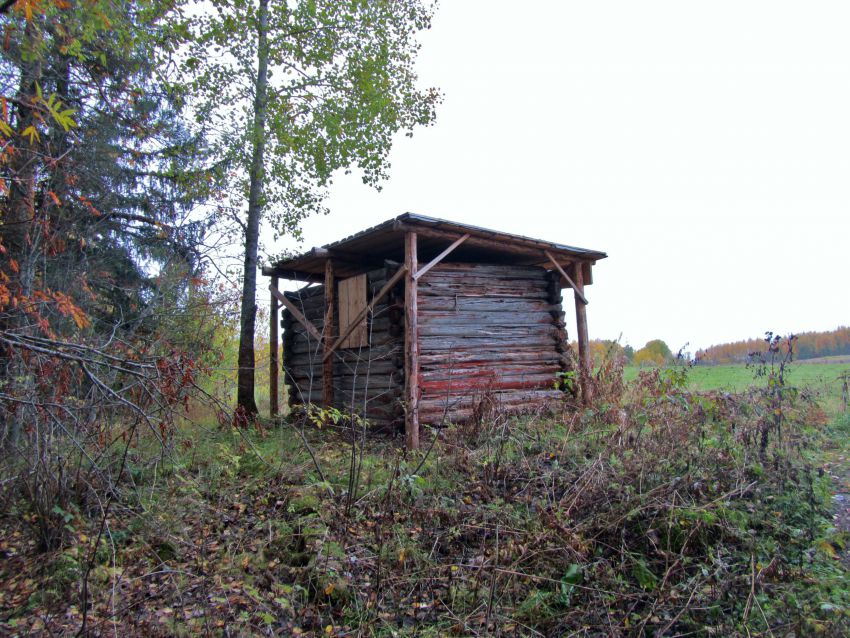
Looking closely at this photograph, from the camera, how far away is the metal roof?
8.56 metres

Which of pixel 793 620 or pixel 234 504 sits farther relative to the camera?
pixel 234 504

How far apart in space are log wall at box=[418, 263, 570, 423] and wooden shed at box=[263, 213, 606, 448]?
0.07 feet

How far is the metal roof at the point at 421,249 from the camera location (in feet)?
28.1

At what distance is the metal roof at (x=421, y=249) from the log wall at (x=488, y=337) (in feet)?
1.95

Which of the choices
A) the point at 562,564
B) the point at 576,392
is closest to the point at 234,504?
the point at 562,564

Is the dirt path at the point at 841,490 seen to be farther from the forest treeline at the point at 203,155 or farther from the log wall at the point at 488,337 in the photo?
the forest treeline at the point at 203,155

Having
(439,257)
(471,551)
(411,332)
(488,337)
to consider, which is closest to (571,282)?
(488,337)

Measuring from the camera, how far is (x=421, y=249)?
421 inches

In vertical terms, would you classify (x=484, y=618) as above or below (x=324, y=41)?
below

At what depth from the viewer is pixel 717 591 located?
3510 millimetres

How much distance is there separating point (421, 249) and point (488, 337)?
2.28 metres

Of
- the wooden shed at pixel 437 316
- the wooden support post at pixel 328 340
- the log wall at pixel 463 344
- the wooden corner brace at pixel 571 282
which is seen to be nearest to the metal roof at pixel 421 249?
the wooden shed at pixel 437 316

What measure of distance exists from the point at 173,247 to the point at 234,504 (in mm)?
8248

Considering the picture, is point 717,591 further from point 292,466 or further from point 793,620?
point 292,466
